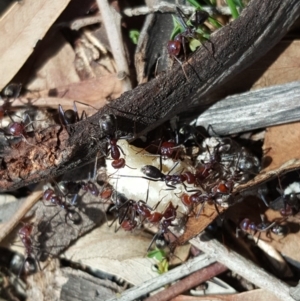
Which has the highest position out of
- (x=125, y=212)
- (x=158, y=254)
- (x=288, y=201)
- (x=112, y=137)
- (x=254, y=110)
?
(x=112, y=137)

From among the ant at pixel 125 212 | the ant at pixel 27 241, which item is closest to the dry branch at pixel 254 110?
the ant at pixel 125 212

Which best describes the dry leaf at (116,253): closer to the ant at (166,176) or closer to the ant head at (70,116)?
the ant at (166,176)

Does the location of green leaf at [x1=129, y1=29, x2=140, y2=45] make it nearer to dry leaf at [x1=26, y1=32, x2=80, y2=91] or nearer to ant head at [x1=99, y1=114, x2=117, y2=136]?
dry leaf at [x1=26, y1=32, x2=80, y2=91]

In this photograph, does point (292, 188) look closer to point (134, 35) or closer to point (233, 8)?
point (233, 8)

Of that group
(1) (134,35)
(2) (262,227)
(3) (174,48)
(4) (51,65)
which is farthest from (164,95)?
(2) (262,227)

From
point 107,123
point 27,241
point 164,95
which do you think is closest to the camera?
point 107,123

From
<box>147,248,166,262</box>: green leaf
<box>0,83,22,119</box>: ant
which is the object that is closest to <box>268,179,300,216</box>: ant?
<box>147,248,166,262</box>: green leaf

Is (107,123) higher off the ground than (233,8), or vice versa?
(233,8)
